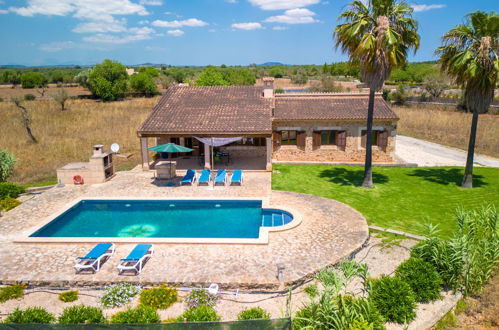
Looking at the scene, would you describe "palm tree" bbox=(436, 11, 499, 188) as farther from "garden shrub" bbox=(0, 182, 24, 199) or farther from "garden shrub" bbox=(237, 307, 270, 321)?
"garden shrub" bbox=(0, 182, 24, 199)

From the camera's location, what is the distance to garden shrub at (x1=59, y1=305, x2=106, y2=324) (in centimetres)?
892

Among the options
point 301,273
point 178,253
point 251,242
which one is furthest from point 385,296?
point 178,253

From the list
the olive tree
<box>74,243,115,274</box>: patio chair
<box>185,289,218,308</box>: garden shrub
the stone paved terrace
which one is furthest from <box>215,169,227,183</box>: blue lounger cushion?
the olive tree

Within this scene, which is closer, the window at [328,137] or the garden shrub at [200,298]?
the garden shrub at [200,298]

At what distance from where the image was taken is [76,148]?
29594 mm

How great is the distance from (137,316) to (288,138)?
63.2 ft

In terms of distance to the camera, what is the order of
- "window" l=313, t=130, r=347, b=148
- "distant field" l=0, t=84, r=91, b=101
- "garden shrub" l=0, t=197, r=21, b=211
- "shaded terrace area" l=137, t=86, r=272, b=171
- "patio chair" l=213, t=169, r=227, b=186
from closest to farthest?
"garden shrub" l=0, t=197, r=21, b=211
"patio chair" l=213, t=169, r=227, b=186
"shaded terrace area" l=137, t=86, r=272, b=171
"window" l=313, t=130, r=347, b=148
"distant field" l=0, t=84, r=91, b=101

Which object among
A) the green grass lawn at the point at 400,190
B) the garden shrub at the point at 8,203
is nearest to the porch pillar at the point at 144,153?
the garden shrub at the point at 8,203

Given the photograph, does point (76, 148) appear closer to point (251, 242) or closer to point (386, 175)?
point (251, 242)

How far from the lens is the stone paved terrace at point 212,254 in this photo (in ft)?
36.6

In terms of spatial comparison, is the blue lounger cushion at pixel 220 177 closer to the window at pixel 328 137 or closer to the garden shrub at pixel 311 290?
the window at pixel 328 137

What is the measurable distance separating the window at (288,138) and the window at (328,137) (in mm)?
2128

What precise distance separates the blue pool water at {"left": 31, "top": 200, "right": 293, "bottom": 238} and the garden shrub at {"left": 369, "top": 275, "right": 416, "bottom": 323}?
6.06 m

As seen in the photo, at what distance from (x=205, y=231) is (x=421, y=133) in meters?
31.3
